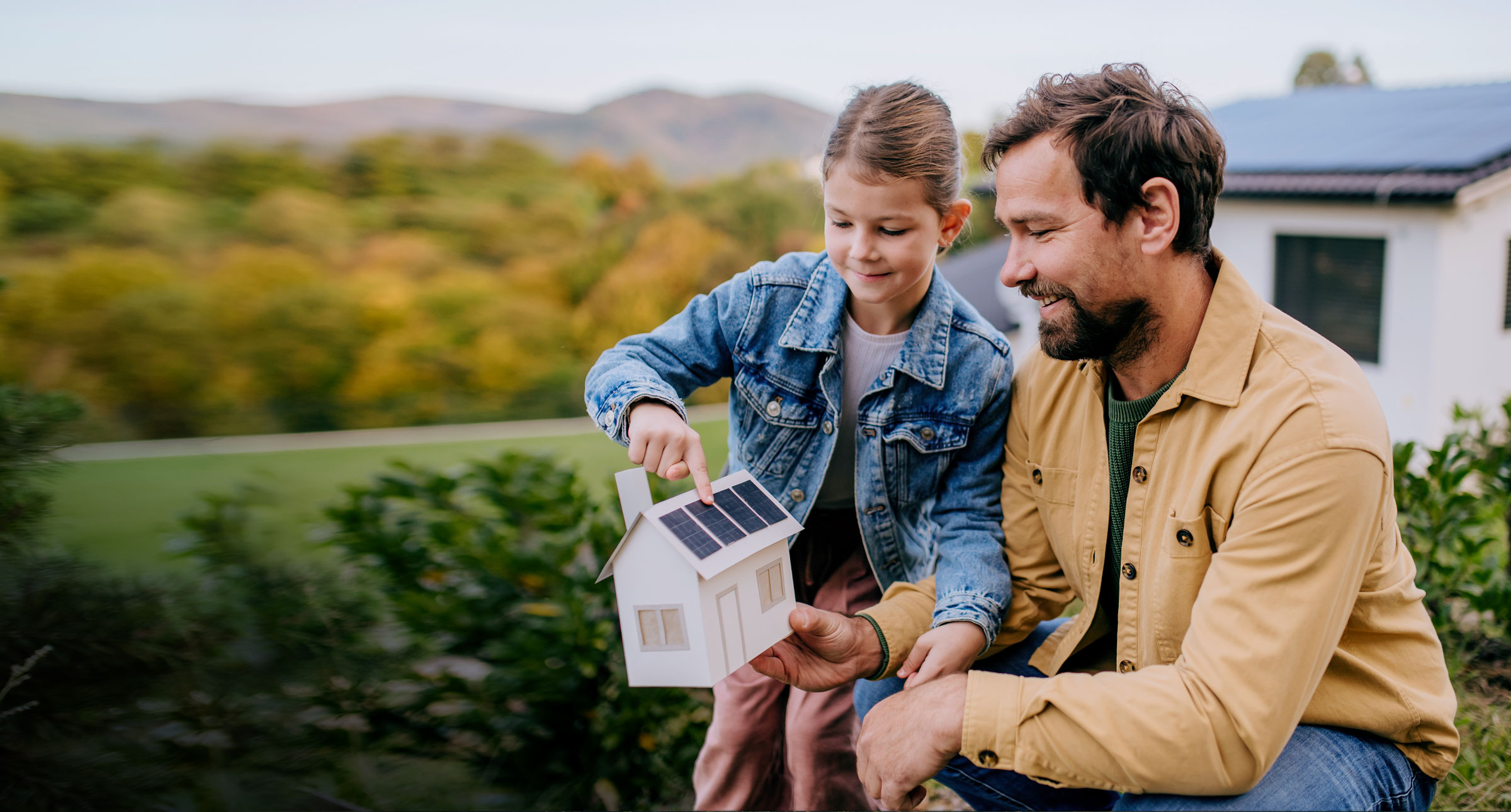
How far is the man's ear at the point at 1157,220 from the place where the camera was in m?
1.62

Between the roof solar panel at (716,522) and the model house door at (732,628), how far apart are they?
0.09 metres

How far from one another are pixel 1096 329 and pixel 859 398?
563 mm

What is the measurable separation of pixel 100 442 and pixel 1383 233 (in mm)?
8461

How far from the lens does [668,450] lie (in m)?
1.66

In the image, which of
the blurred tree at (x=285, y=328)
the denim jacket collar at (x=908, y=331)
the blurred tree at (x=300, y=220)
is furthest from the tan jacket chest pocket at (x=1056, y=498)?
the blurred tree at (x=300, y=220)

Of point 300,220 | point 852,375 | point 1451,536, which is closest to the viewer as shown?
point 852,375

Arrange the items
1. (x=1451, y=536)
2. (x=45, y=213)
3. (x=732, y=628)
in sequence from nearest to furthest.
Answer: (x=732, y=628)
(x=1451, y=536)
(x=45, y=213)

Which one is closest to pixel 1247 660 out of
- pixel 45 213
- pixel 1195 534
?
pixel 1195 534

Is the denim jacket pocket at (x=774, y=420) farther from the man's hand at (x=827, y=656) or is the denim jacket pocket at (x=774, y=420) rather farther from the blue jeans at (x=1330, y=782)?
the blue jeans at (x=1330, y=782)

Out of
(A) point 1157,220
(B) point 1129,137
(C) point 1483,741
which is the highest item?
(B) point 1129,137

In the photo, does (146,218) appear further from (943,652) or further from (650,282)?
(943,652)

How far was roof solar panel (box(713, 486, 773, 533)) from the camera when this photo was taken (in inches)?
66.5

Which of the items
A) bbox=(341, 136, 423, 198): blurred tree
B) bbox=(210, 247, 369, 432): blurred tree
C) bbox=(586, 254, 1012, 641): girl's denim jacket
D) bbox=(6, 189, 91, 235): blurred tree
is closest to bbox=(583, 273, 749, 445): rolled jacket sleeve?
bbox=(586, 254, 1012, 641): girl's denim jacket

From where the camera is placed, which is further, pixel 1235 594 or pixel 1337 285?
pixel 1337 285
